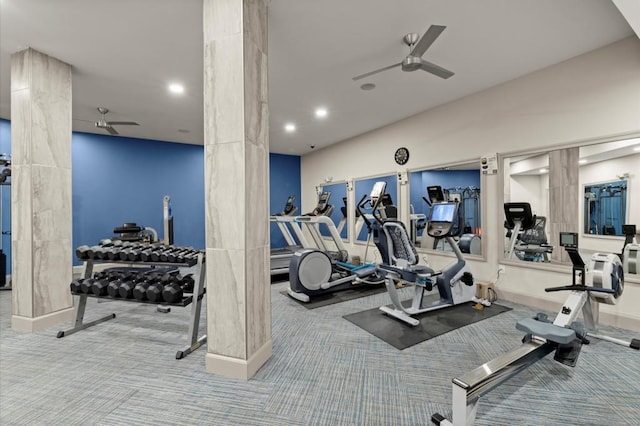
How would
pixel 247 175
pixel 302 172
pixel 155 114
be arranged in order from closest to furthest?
pixel 247 175 < pixel 155 114 < pixel 302 172

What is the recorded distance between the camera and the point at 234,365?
7.22ft

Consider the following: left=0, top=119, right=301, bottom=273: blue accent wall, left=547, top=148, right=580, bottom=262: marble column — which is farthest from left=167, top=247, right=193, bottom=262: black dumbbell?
left=0, top=119, right=301, bottom=273: blue accent wall

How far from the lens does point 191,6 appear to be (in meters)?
2.48

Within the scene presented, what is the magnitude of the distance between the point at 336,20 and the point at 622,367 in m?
3.86

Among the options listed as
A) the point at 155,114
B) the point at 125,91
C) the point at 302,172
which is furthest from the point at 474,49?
the point at 302,172

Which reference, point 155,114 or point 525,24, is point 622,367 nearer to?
point 525,24

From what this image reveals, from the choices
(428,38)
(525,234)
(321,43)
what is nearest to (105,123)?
(321,43)

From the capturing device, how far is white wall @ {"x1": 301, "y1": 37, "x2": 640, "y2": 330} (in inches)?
120

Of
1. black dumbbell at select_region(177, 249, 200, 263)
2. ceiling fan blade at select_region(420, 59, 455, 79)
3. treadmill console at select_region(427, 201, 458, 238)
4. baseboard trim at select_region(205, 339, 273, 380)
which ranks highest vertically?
ceiling fan blade at select_region(420, 59, 455, 79)

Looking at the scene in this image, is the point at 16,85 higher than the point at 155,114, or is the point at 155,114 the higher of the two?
the point at 155,114

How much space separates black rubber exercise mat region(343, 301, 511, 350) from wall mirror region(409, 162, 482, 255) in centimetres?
104

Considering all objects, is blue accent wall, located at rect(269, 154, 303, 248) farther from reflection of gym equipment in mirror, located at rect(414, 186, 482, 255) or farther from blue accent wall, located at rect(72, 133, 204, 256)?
reflection of gym equipment in mirror, located at rect(414, 186, 482, 255)

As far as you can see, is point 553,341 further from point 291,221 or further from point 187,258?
point 291,221

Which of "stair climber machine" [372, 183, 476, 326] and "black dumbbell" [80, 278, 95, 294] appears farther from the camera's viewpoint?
"stair climber machine" [372, 183, 476, 326]
